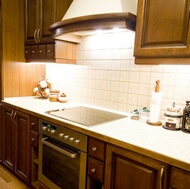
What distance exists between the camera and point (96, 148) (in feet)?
4.07

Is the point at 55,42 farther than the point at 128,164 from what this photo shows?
Yes

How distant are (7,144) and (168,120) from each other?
1.80 metres

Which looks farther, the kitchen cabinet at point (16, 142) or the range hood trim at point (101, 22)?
the kitchen cabinet at point (16, 142)

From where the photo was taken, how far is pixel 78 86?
220cm

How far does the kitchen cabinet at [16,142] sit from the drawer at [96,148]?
0.81 metres

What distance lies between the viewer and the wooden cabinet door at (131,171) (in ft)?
3.22

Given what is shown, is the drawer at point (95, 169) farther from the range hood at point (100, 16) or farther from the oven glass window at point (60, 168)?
the range hood at point (100, 16)

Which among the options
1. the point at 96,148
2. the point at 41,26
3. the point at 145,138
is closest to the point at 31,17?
the point at 41,26

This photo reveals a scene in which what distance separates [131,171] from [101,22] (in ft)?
3.28

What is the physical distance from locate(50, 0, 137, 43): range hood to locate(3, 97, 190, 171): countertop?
70cm

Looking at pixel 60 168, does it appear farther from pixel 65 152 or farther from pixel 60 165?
pixel 65 152

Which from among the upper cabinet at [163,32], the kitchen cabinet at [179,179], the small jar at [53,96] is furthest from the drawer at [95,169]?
the small jar at [53,96]

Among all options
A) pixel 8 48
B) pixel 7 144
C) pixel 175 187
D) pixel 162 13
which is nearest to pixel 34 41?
pixel 8 48

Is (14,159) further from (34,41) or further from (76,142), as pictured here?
(34,41)
